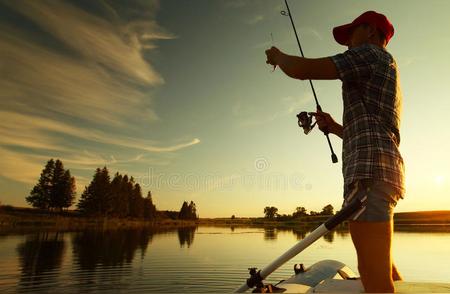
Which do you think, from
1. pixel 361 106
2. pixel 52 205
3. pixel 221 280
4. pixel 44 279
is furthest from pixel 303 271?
pixel 52 205

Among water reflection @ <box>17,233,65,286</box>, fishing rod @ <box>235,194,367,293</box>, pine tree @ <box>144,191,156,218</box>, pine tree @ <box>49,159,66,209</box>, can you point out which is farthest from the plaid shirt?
pine tree @ <box>144,191,156,218</box>

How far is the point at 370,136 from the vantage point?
299 centimetres

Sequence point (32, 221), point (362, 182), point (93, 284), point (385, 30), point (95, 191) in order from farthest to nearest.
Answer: point (95, 191) → point (32, 221) → point (93, 284) → point (385, 30) → point (362, 182)

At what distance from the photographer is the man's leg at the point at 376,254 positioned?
2730mm

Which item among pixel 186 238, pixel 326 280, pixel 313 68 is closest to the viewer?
pixel 313 68

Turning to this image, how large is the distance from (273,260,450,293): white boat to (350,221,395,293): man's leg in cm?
122

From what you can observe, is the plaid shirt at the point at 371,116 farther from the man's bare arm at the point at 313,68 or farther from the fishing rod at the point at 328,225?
the fishing rod at the point at 328,225

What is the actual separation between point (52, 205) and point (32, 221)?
17.0 m

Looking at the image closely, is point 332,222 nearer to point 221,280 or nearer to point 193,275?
point 221,280

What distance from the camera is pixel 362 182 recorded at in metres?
2.91

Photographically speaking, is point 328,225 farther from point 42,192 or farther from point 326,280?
point 42,192

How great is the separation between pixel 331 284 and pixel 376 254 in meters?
2.89

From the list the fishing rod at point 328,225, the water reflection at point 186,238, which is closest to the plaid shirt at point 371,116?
the fishing rod at point 328,225

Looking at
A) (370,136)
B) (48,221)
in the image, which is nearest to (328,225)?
(370,136)
